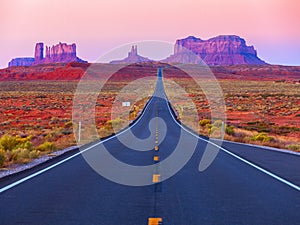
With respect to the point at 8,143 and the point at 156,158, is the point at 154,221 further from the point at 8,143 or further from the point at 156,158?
the point at 8,143

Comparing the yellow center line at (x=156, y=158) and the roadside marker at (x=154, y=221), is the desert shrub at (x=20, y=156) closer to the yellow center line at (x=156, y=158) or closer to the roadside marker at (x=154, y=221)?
the yellow center line at (x=156, y=158)

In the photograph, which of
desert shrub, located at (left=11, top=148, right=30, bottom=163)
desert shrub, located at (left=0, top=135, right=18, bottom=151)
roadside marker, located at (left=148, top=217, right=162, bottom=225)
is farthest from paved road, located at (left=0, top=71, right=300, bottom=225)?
desert shrub, located at (left=0, top=135, right=18, bottom=151)

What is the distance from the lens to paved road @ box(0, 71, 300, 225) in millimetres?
6754

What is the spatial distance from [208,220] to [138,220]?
3.36ft

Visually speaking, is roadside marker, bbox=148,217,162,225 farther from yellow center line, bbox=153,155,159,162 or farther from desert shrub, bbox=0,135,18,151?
desert shrub, bbox=0,135,18,151

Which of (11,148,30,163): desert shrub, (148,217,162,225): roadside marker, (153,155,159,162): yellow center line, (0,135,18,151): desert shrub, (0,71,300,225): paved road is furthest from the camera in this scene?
(0,135,18,151): desert shrub

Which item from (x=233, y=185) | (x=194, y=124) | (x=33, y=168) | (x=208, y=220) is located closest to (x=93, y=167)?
(x=33, y=168)

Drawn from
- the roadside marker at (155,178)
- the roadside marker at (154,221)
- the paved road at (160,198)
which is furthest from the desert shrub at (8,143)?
the roadside marker at (154,221)

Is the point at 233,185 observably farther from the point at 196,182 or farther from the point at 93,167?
the point at 93,167

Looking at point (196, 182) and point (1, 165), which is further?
point (1, 165)

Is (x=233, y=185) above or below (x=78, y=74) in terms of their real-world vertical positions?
below

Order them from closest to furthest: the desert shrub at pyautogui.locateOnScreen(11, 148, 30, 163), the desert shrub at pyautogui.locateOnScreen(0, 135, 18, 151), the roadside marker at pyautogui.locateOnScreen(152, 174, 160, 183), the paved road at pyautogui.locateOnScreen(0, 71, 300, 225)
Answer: the paved road at pyautogui.locateOnScreen(0, 71, 300, 225)
the roadside marker at pyautogui.locateOnScreen(152, 174, 160, 183)
the desert shrub at pyautogui.locateOnScreen(11, 148, 30, 163)
the desert shrub at pyautogui.locateOnScreen(0, 135, 18, 151)

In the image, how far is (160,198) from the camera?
827cm

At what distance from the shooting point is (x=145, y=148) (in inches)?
712
